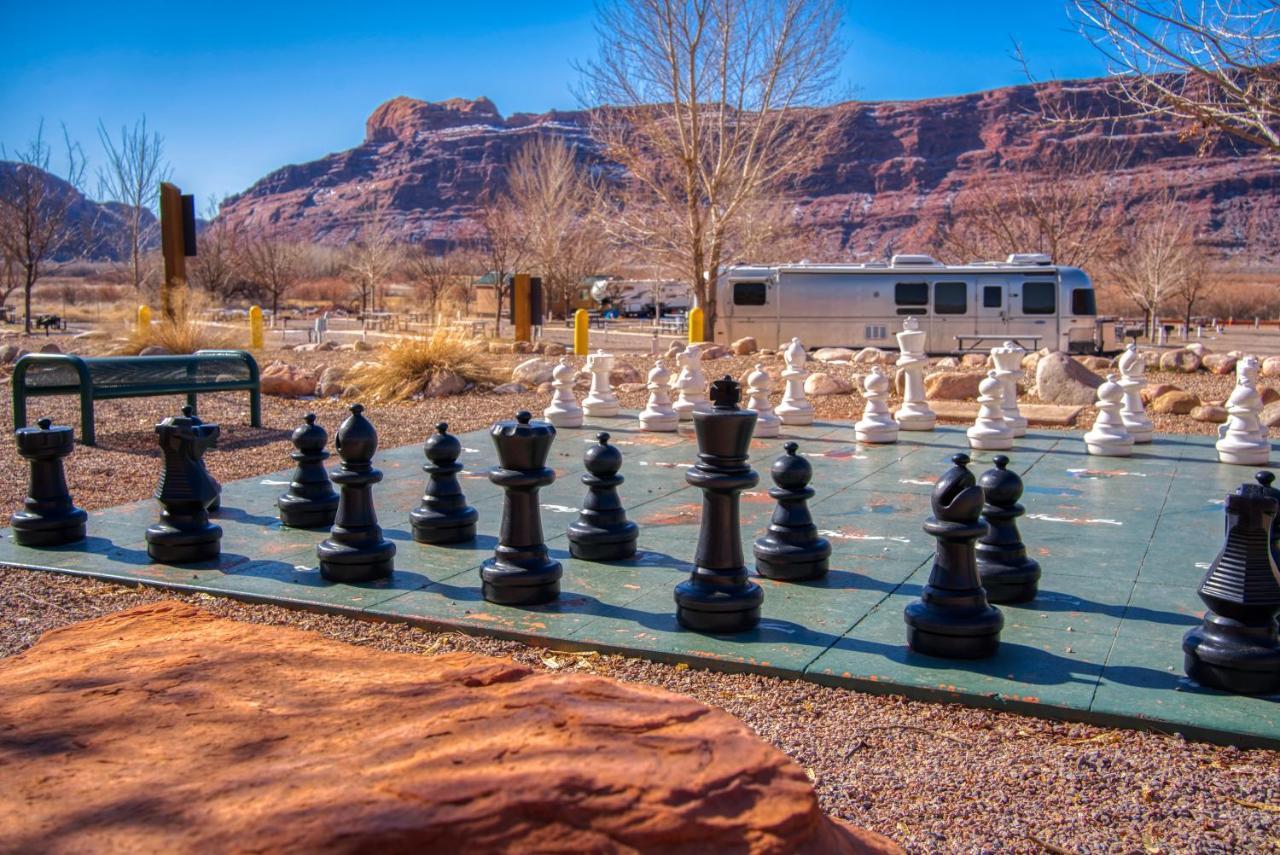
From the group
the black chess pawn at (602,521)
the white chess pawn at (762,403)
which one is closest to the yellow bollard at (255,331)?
the white chess pawn at (762,403)

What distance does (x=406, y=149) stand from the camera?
551 feet

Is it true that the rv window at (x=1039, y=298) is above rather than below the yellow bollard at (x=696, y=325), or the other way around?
above

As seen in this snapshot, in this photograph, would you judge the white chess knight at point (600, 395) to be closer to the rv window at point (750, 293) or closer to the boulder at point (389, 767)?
the boulder at point (389, 767)

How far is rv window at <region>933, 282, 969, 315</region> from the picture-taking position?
74.5 feet

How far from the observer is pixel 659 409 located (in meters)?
9.10

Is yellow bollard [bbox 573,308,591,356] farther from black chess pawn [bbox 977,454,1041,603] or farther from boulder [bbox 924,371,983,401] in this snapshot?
black chess pawn [bbox 977,454,1041,603]

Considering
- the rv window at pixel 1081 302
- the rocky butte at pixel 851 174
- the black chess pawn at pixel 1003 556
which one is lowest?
the black chess pawn at pixel 1003 556

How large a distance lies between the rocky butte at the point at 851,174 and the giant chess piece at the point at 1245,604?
6492 cm

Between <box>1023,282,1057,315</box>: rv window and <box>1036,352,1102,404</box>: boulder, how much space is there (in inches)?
445

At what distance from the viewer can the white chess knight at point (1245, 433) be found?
24.1 ft

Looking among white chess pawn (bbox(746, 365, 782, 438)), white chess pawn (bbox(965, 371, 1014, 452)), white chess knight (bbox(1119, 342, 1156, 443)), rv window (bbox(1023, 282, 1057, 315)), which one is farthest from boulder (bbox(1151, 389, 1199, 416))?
rv window (bbox(1023, 282, 1057, 315))

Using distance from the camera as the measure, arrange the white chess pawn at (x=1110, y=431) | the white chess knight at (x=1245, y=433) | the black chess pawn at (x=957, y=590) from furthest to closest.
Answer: the white chess pawn at (x=1110, y=431)
the white chess knight at (x=1245, y=433)
the black chess pawn at (x=957, y=590)

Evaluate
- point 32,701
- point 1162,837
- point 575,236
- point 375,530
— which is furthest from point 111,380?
point 575,236

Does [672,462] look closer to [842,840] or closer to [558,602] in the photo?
[558,602]
